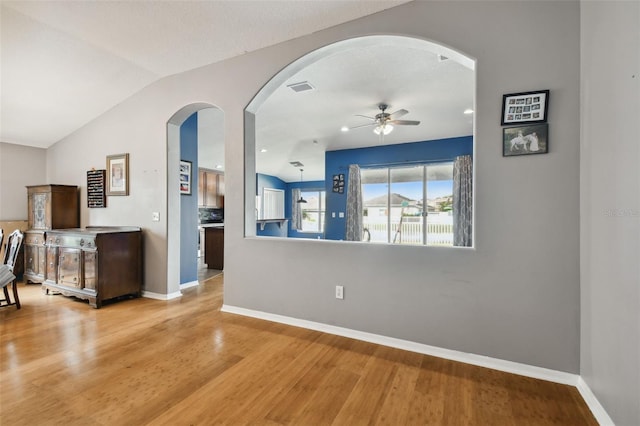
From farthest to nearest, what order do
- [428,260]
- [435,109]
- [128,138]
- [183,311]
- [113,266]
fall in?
[435,109] → [128,138] → [113,266] → [183,311] → [428,260]

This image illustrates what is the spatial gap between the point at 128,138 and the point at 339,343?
3.87m

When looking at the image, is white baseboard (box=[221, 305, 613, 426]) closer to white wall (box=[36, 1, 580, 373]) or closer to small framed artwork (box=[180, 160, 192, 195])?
white wall (box=[36, 1, 580, 373])

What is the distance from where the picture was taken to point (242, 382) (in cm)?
196

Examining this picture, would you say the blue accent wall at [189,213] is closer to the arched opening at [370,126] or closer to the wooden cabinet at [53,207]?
the arched opening at [370,126]

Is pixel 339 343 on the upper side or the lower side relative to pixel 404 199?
lower

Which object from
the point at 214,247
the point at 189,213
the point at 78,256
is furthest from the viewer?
the point at 214,247

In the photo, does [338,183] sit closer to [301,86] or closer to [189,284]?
[301,86]

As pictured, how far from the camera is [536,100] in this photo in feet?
6.63

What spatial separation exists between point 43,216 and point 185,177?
→ 2.32 metres

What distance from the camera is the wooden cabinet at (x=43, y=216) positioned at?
430cm

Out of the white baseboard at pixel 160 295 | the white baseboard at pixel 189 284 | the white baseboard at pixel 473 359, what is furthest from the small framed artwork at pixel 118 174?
the white baseboard at pixel 473 359

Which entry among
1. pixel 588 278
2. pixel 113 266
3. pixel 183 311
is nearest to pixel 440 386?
pixel 588 278

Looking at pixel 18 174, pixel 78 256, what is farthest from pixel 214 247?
pixel 18 174

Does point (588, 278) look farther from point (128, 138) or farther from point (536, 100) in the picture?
point (128, 138)
